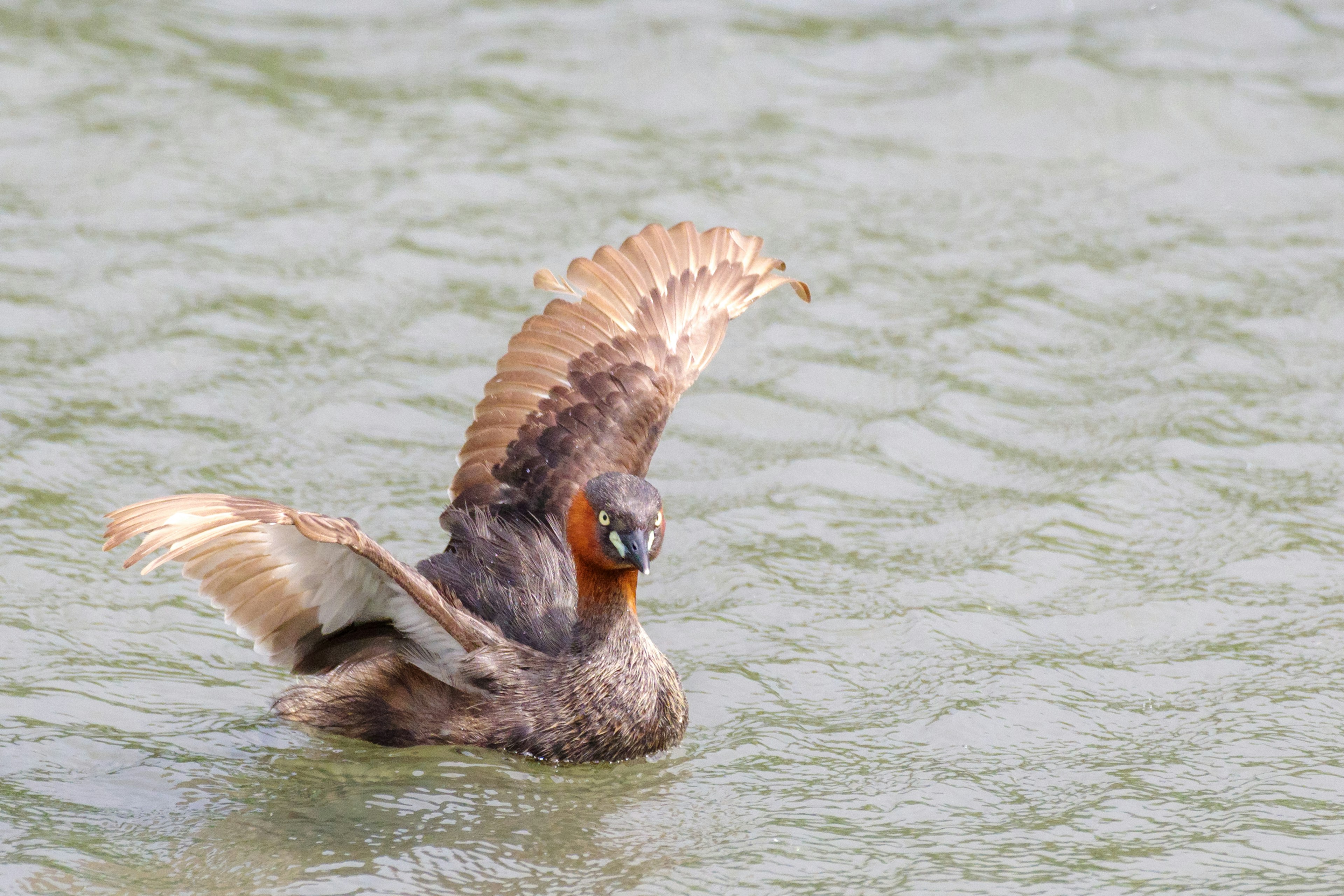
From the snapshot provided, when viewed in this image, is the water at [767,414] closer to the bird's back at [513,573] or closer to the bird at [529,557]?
the bird at [529,557]

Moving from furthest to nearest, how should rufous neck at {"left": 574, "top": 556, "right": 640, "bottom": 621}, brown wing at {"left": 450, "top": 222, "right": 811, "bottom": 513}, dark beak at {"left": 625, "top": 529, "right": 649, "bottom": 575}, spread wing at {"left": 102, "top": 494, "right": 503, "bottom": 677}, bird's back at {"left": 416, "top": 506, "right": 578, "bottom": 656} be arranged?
brown wing at {"left": 450, "top": 222, "right": 811, "bottom": 513}
bird's back at {"left": 416, "top": 506, "right": 578, "bottom": 656}
rufous neck at {"left": 574, "top": 556, "right": 640, "bottom": 621}
dark beak at {"left": 625, "top": 529, "right": 649, "bottom": 575}
spread wing at {"left": 102, "top": 494, "right": 503, "bottom": 677}

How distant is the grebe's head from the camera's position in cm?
568

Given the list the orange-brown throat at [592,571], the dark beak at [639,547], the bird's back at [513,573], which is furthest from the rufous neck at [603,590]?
the dark beak at [639,547]

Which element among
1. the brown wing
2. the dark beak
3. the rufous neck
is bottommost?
the rufous neck

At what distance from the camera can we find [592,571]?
5.98 metres

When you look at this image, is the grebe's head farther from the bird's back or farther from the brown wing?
the brown wing

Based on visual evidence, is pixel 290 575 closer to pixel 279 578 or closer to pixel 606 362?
pixel 279 578

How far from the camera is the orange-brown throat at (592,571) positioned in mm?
5836

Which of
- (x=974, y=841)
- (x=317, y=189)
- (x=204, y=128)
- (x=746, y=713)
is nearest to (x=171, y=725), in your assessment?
(x=746, y=713)

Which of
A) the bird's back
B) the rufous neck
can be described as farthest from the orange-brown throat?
the bird's back

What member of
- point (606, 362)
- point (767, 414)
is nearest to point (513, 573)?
point (606, 362)

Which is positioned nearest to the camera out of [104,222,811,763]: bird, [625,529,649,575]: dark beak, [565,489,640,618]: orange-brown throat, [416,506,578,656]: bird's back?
[104,222,811,763]: bird

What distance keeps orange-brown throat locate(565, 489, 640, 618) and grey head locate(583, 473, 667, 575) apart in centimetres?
3

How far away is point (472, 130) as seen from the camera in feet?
35.4
